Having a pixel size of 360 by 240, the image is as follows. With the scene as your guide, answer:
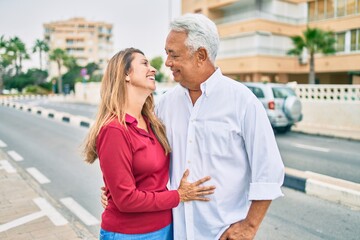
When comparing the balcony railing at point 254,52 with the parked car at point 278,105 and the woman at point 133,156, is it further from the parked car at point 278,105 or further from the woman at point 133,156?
the woman at point 133,156

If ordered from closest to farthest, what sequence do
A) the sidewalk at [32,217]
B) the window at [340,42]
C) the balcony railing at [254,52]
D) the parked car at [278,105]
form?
the sidewalk at [32,217] → the parked car at [278,105] → the window at [340,42] → the balcony railing at [254,52]

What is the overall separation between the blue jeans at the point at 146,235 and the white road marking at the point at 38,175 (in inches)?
189

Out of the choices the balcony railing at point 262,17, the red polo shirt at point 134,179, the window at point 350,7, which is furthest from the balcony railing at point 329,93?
the balcony railing at point 262,17

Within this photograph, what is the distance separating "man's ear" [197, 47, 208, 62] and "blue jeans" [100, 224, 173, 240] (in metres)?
0.90

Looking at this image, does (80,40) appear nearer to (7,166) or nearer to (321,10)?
(321,10)

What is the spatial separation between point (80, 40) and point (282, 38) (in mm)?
70512

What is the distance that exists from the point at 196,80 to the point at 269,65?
28.4 meters

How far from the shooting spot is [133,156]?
1.78 meters

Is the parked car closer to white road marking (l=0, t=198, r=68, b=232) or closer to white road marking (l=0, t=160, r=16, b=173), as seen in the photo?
white road marking (l=0, t=160, r=16, b=173)

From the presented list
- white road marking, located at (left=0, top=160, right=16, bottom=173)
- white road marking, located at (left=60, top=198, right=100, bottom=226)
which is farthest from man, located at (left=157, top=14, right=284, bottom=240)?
white road marking, located at (left=0, top=160, right=16, bottom=173)

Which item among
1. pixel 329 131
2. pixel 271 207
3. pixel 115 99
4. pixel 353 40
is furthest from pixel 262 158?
pixel 353 40

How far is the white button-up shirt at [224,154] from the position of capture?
1.67 meters

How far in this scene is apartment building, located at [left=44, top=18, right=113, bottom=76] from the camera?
90500 millimetres

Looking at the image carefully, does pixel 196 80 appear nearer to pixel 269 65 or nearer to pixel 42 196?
pixel 42 196
